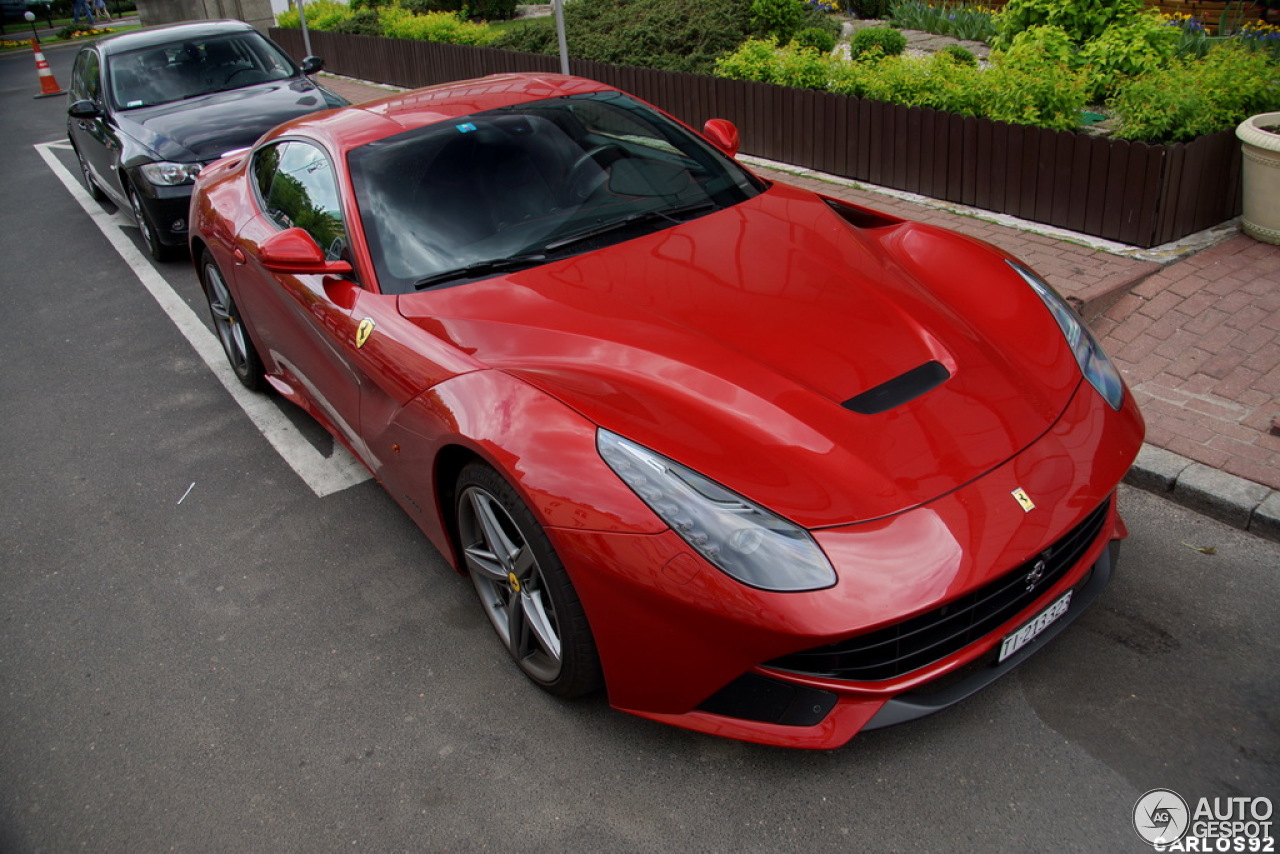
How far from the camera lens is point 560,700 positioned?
119 inches

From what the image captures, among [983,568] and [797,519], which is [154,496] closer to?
[797,519]

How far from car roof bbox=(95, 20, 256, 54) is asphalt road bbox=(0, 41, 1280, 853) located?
5.44 meters

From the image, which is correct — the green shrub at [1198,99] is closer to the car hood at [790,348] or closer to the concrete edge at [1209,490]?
the concrete edge at [1209,490]

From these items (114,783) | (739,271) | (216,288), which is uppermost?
(739,271)

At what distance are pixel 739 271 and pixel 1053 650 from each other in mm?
1541

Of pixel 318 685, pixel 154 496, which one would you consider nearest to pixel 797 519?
pixel 318 685

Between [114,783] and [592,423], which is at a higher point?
[592,423]

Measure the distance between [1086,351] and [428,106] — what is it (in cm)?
269

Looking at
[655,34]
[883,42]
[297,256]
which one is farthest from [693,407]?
[655,34]

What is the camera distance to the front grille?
2389mm

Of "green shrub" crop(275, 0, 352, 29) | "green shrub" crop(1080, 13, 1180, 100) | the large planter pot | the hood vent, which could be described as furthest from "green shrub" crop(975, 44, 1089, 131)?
"green shrub" crop(275, 0, 352, 29)

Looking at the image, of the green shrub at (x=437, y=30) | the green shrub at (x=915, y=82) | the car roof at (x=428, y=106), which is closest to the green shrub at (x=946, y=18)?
the green shrub at (x=915, y=82)

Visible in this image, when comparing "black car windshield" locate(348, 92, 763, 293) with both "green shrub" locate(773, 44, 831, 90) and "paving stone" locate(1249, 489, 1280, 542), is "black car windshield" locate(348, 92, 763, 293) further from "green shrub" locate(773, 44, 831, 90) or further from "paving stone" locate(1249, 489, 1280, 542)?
"green shrub" locate(773, 44, 831, 90)

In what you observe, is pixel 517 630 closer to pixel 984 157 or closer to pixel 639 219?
pixel 639 219
